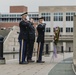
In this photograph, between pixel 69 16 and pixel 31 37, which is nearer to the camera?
pixel 31 37

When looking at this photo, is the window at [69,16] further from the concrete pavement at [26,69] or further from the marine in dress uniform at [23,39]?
the concrete pavement at [26,69]

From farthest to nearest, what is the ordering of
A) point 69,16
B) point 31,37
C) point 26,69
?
point 69,16 < point 31,37 < point 26,69

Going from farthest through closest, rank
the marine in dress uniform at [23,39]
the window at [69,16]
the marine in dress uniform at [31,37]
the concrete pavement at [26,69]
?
1. the window at [69,16]
2. the marine in dress uniform at [31,37]
3. the marine in dress uniform at [23,39]
4. the concrete pavement at [26,69]

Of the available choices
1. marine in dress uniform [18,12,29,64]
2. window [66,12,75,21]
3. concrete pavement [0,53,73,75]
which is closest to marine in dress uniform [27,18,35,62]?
marine in dress uniform [18,12,29,64]

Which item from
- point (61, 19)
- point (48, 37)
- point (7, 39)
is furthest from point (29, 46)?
point (61, 19)

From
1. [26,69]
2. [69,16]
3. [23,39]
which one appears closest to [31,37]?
[23,39]

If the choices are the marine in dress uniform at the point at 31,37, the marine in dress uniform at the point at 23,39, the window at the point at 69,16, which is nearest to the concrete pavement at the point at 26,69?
the marine in dress uniform at the point at 23,39

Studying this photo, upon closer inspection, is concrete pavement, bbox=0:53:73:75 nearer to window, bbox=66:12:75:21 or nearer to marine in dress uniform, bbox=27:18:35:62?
marine in dress uniform, bbox=27:18:35:62

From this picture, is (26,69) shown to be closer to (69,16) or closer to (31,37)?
(31,37)

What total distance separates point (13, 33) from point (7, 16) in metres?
68.1

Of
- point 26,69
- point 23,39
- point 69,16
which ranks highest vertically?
point 69,16

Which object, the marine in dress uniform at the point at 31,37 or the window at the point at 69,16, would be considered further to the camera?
the window at the point at 69,16

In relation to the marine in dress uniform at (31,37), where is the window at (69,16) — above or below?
above

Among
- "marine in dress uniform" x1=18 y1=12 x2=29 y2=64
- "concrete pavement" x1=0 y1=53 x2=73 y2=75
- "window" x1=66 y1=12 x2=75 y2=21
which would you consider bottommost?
"concrete pavement" x1=0 y1=53 x2=73 y2=75
